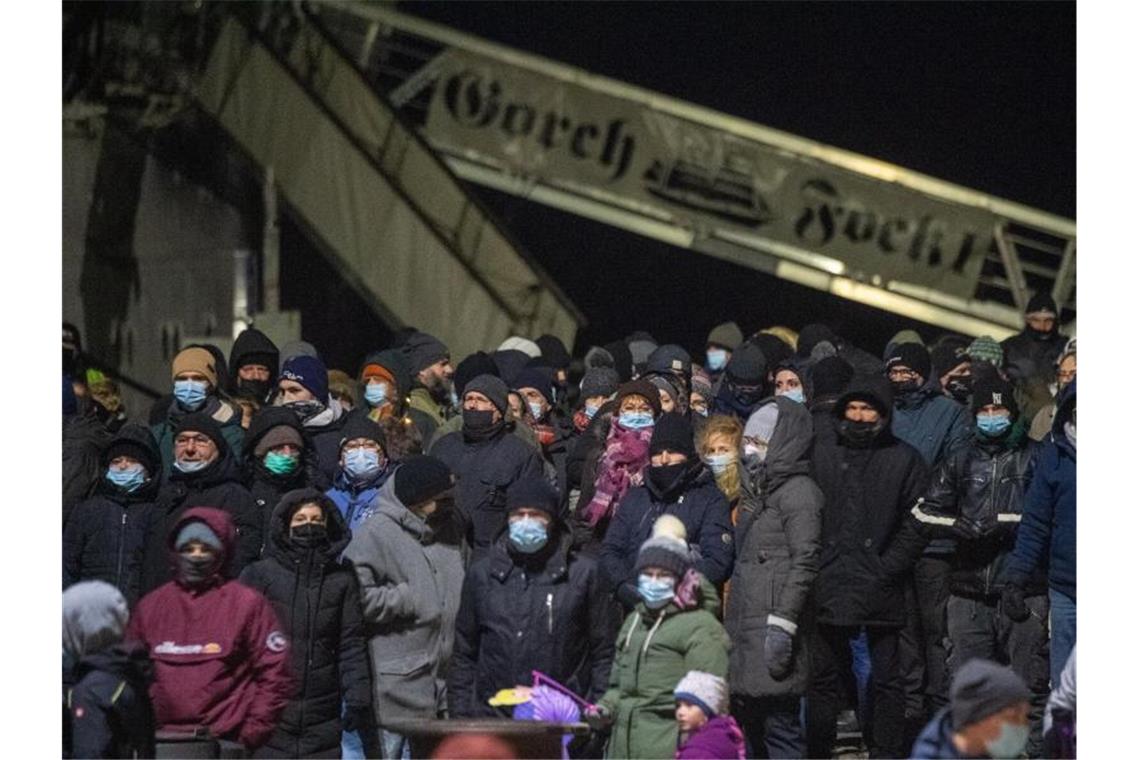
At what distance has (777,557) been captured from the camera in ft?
42.2

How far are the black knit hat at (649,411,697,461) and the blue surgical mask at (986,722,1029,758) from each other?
11.3 feet

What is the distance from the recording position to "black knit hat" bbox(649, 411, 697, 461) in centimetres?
1293

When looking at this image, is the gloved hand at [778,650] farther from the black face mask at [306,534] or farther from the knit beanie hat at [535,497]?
the black face mask at [306,534]

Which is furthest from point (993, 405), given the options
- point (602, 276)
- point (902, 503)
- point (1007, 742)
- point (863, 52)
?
point (602, 276)

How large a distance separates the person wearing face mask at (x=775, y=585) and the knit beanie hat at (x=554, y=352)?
3980mm

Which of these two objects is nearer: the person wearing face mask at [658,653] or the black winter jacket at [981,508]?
the person wearing face mask at [658,653]

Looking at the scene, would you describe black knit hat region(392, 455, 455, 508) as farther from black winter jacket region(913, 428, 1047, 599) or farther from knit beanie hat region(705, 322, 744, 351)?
knit beanie hat region(705, 322, 744, 351)

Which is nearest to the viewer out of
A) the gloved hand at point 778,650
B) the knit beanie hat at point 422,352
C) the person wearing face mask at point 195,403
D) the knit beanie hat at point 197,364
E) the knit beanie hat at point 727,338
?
the gloved hand at point 778,650

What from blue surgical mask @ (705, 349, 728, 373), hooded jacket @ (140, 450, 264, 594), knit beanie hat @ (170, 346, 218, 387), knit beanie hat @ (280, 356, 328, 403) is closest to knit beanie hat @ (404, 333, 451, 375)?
knit beanie hat @ (280, 356, 328, 403)

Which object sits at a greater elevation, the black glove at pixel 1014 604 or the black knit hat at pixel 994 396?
the black knit hat at pixel 994 396

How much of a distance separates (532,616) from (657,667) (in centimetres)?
68

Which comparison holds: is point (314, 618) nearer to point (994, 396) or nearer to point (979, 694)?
point (979, 694)

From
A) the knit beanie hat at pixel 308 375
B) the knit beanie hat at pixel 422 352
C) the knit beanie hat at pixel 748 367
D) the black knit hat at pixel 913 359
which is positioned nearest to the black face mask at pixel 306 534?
the knit beanie hat at pixel 308 375

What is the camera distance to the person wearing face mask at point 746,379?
15.5 m
